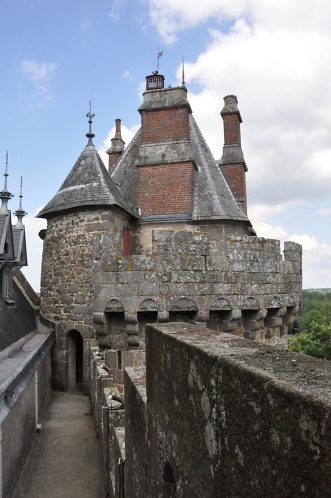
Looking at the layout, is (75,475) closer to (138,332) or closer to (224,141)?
(138,332)

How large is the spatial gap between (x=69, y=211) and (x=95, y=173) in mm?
1521

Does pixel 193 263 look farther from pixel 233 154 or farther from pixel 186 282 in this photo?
pixel 233 154

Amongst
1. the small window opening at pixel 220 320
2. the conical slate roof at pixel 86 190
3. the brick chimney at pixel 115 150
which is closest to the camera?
the small window opening at pixel 220 320

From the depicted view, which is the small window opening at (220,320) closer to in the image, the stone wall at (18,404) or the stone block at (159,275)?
the stone block at (159,275)

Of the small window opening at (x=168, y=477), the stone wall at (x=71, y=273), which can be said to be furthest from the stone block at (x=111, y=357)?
the small window opening at (x=168, y=477)

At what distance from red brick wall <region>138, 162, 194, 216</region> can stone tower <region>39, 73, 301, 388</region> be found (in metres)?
0.03

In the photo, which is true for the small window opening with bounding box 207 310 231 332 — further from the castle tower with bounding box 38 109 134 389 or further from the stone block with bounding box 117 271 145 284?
the castle tower with bounding box 38 109 134 389

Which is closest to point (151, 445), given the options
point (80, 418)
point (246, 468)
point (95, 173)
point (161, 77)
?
point (246, 468)

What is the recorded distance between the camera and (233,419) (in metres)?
1.58

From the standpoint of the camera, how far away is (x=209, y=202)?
13.2 metres

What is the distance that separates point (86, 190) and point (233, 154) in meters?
6.85

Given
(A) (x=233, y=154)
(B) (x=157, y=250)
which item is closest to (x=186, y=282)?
(B) (x=157, y=250)

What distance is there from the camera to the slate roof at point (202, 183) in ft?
42.6

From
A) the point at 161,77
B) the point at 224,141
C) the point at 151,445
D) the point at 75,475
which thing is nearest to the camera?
the point at 151,445
